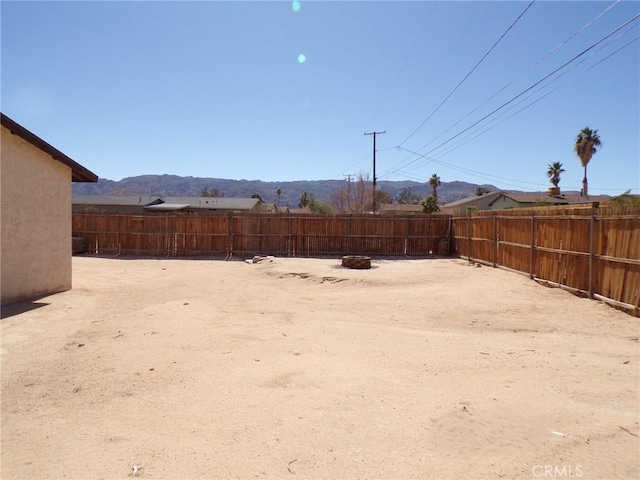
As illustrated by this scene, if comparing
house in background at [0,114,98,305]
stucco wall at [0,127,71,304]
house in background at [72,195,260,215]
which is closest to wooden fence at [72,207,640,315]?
house in background at [0,114,98,305]

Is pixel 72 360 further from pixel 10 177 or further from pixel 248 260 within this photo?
pixel 248 260

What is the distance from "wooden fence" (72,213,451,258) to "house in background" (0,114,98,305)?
379 inches

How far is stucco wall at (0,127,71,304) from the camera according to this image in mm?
8289

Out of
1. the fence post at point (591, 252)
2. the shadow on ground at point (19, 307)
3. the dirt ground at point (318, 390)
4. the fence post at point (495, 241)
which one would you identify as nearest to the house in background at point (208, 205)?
the fence post at point (495, 241)

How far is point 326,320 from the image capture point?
762 centimetres

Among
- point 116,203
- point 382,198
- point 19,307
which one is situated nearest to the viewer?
point 19,307

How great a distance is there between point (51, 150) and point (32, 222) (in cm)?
167

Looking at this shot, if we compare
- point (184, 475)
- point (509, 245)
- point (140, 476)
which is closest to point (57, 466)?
point (140, 476)

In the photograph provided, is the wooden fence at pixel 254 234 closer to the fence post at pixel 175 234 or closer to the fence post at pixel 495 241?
the fence post at pixel 175 234

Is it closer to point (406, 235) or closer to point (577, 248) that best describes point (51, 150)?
point (577, 248)

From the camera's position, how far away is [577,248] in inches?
379

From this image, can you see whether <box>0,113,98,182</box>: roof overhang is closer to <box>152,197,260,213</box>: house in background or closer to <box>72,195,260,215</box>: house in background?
<box>72,195,260,215</box>: house in background

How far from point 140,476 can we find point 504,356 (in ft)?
14.9

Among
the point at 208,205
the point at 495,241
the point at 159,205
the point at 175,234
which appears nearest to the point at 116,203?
the point at 159,205
